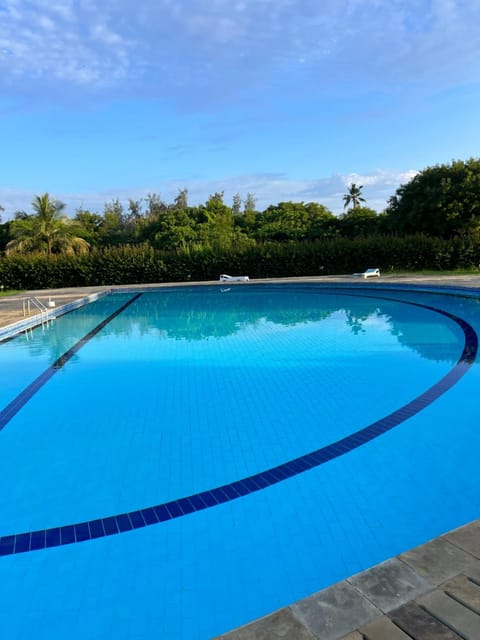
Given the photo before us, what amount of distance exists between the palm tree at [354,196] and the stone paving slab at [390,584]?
4777 cm

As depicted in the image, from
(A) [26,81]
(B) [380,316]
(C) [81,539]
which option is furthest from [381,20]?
(C) [81,539]

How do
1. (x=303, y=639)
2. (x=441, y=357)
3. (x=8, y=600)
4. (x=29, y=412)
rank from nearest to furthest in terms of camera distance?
1. (x=303, y=639)
2. (x=8, y=600)
3. (x=29, y=412)
4. (x=441, y=357)

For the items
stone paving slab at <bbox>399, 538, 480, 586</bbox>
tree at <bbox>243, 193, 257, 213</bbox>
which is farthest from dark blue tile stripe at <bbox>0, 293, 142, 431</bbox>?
tree at <bbox>243, 193, 257, 213</bbox>

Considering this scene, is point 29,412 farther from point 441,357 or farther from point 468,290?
point 468,290

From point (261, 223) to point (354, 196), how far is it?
1651cm

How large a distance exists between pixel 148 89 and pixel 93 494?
15.2 meters

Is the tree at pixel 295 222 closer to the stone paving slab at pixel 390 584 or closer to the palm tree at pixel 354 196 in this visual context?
the palm tree at pixel 354 196

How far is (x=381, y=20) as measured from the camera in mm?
10492

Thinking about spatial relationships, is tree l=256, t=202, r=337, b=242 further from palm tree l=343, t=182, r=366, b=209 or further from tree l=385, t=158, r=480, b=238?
palm tree l=343, t=182, r=366, b=209

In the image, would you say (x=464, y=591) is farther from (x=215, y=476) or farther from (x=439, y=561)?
(x=215, y=476)

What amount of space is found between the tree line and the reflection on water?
7020 millimetres

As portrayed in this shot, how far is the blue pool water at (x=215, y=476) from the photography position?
2.37 metres

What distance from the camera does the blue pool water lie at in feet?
7.77

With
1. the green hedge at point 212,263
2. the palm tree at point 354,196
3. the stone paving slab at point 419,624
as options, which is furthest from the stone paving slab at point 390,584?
the palm tree at point 354,196
